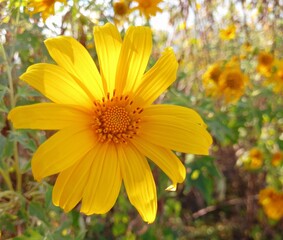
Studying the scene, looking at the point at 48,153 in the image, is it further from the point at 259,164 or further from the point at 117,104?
the point at 259,164

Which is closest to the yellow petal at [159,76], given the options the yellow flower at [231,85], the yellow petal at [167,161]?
the yellow petal at [167,161]

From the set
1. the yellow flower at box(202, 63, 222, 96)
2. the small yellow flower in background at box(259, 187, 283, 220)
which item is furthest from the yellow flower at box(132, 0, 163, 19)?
the small yellow flower in background at box(259, 187, 283, 220)

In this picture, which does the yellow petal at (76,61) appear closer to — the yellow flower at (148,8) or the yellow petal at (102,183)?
the yellow petal at (102,183)

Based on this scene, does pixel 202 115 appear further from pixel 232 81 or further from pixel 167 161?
pixel 167 161

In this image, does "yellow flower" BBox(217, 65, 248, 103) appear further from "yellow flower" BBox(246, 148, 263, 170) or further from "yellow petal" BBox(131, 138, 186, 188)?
"yellow petal" BBox(131, 138, 186, 188)

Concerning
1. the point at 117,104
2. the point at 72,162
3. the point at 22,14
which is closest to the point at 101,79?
the point at 117,104

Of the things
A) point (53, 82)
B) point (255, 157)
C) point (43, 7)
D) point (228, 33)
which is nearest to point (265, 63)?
point (228, 33)

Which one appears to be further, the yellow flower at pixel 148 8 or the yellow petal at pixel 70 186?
the yellow flower at pixel 148 8
